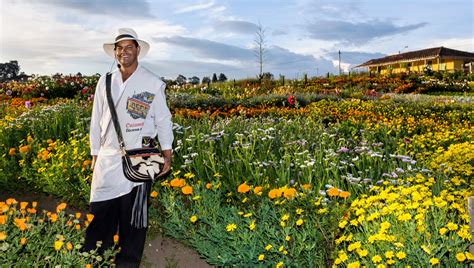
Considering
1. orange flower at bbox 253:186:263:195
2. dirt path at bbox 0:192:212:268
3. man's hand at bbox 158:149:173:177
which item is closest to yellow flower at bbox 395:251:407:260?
orange flower at bbox 253:186:263:195

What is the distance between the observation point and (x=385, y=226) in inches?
136

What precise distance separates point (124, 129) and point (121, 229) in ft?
3.06

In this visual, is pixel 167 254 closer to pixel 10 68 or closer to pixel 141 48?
pixel 141 48

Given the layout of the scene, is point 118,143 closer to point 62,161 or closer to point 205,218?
point 205,218

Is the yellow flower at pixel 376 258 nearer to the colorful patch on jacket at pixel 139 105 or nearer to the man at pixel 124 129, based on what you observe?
the man at pixel 124 129

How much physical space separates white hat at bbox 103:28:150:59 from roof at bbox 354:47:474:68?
48359 millimetres

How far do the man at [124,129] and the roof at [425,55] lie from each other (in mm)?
48491

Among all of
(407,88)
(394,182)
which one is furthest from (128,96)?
(407,88)

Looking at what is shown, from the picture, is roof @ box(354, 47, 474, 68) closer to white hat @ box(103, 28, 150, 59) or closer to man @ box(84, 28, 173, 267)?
white hat @ box(103, 28, 150, 59)

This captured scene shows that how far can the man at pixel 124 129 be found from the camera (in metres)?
4.04

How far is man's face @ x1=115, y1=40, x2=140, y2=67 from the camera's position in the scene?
3.99m

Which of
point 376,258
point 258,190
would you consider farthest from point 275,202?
point 376,258

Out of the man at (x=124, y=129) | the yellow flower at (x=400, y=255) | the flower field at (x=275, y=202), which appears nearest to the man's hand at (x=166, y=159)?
the man at (x=124, y=129)

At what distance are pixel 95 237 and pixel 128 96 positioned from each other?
130 centimetres
